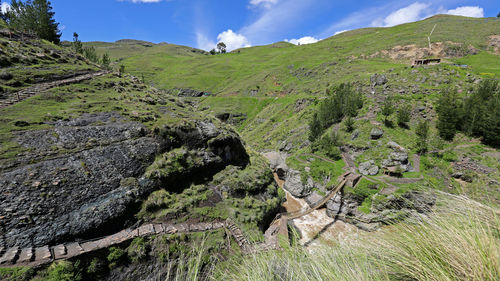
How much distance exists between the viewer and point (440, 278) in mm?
2195

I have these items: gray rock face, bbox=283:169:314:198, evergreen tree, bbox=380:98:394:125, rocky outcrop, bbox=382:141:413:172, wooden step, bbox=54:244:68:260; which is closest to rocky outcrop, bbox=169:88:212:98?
gray rock face, bbox=283:169:314:198

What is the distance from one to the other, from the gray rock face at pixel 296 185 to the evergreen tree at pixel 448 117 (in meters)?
21.8

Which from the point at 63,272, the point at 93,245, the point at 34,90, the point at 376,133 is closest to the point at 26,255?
the point at 63,272

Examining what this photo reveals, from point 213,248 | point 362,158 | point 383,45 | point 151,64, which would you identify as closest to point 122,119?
→ point 213,248

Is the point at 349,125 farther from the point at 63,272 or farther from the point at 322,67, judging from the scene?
the point at 322,67

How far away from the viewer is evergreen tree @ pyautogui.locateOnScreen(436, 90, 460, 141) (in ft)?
90.2

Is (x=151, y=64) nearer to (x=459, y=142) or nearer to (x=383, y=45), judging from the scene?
(x=383, y=45)

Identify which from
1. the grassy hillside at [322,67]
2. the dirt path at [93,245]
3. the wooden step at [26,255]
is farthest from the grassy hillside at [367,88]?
the wooden step at [26,255]

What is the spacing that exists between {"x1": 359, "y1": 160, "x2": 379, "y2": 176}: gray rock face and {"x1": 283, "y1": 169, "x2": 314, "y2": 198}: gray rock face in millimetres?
7612

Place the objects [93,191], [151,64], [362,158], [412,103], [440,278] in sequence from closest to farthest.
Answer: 1. [440,278]
2. [93,191]
3. [362,158]
4. [412,103]
5. [151,64]

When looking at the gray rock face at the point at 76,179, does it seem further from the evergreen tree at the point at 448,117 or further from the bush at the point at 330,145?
the evergreen tree at the point at 448,117

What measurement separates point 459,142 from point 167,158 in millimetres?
39778

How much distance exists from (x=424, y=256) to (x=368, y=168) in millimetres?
28841

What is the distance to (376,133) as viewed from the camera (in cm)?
3042
